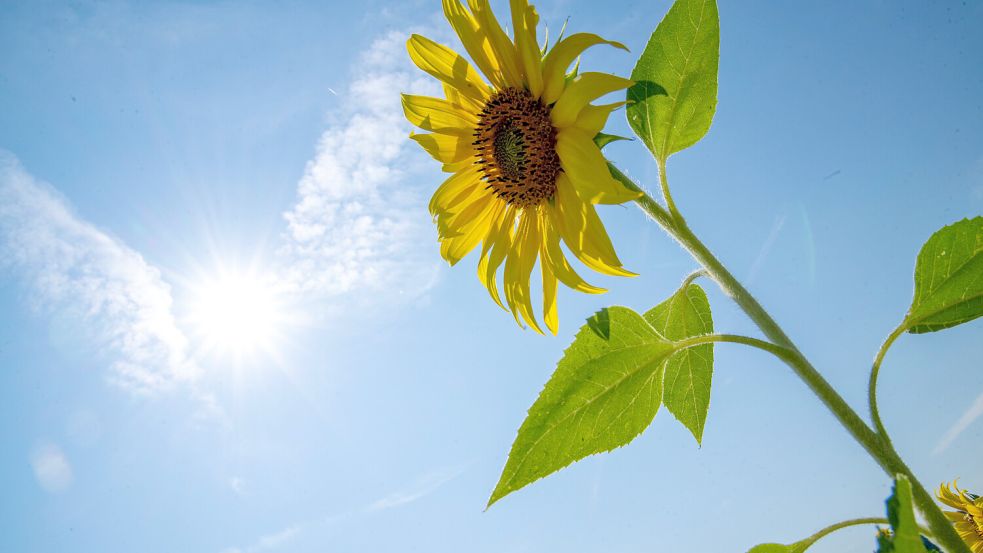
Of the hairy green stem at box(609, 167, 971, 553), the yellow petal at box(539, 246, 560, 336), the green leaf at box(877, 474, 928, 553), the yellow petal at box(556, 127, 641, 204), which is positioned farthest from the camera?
the yellow petal at box(539, 246, 560, 336)

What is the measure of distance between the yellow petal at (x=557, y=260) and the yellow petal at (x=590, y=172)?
330 mm

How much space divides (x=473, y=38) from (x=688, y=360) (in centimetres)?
127

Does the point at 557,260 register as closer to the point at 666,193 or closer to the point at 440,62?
the point at 666,193

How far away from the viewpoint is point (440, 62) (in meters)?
2.43

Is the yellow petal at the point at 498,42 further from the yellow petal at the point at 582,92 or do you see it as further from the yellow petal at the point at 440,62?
the yellow petal at the point at 582,92

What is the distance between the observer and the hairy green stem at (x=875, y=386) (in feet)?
4.85

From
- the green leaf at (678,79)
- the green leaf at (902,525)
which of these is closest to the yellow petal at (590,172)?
the green leaf at (678,79)

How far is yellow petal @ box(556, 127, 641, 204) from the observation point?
178 cm

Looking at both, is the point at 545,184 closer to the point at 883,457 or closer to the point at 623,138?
the point at 623,138

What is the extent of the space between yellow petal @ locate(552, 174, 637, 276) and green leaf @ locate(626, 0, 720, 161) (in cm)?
28

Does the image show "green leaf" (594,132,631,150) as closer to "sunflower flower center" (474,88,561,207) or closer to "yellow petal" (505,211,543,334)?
"sunflower flower center" (474,88,561,207)

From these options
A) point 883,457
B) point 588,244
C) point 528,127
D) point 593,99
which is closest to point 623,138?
point 593,99

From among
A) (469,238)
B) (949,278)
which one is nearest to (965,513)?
(949,278)

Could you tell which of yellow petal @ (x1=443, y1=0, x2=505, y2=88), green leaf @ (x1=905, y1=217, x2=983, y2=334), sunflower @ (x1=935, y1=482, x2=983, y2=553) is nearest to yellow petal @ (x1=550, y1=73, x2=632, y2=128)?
yellow petal @ (x1=443, y1=0, x2=505, y2=88)
